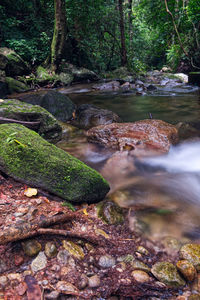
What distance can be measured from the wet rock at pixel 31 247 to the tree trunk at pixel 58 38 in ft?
42.8

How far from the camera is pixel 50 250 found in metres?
1.73

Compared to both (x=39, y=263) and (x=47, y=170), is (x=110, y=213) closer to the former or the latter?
(x=47, y=170)

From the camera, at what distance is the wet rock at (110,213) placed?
96.2 inches

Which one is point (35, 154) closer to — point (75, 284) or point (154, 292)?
point (75, 284)

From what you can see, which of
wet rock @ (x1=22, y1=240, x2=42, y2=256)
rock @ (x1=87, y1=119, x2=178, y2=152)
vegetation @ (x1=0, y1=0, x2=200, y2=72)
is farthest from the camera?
vegetation @ (x1=0, y1=0, x2=200, y2=72)

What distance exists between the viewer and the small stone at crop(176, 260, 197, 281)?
1.75 metres

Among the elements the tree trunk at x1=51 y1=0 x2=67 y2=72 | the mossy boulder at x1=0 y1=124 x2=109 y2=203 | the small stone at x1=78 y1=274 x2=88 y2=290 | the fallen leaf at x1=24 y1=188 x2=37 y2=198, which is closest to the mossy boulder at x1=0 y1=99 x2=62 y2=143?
the mossy boulder at x1=0 y1=124 x2=109 y2=203

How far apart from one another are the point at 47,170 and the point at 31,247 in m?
1.00

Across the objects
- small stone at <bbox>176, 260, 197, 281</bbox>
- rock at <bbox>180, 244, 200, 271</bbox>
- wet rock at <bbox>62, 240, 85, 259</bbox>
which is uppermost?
wet rock at <bbox>62, 240, 85, 259</bbox>

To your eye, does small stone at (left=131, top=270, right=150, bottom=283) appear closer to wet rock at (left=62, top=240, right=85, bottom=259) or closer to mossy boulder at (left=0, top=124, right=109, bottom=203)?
wet rock at (left=62, top=240, right=85, bottom=259)

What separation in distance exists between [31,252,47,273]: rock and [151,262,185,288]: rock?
0.93m

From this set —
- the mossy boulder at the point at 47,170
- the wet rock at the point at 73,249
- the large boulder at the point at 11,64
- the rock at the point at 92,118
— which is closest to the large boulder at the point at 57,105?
the rock at the point at 92,118

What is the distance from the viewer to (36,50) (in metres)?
13.5

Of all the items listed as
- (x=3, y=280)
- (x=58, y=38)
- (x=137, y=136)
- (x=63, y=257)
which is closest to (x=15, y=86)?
(x=58, y=38)
